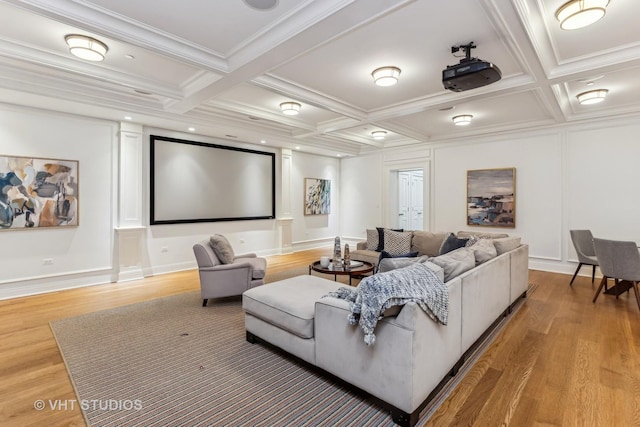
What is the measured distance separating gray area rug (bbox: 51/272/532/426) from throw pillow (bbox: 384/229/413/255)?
2777 millimetres

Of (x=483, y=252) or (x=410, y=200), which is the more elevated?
(x=410, y=200)

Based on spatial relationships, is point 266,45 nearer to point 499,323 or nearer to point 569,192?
point 499,323

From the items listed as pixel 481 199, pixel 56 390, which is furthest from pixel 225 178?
pixel 481 199

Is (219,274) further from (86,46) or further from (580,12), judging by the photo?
(580,12)

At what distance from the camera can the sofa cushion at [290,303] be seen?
240 centimetres

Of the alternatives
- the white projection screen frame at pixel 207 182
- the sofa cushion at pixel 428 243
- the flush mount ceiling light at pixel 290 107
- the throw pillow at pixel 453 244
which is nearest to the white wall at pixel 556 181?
the sofa cushion at pixel 428 243

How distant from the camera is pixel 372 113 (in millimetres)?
5332

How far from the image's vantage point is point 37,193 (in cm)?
453

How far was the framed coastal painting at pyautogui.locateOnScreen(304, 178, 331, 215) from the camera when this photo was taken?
332 inches

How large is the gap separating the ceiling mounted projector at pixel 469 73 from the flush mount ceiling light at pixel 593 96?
257 cm

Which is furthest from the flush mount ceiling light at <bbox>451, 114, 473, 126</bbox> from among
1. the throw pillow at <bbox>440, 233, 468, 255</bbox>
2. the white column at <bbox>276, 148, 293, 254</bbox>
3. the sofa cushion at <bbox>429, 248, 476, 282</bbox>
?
the white column at <bbox>276, 148, 293, 254</bbox>

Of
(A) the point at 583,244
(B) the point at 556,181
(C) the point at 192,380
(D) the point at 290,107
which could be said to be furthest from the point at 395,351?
(B) the point at 556,181

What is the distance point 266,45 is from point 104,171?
3.81 m

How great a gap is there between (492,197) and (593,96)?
2.46 meters
